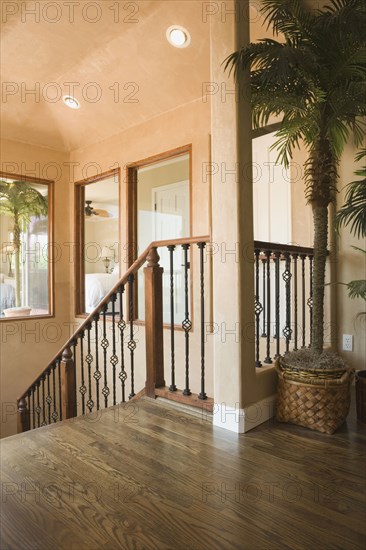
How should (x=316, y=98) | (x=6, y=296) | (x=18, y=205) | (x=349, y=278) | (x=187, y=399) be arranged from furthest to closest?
(x=18, y=205) → (x=6, y=296) → (x=349, y=278) → (x=187, y=399) → (x=316, y=98)

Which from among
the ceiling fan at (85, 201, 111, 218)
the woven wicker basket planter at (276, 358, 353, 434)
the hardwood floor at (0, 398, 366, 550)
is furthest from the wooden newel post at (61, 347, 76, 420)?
the ceiling fan at (85, 201, 111, 218)

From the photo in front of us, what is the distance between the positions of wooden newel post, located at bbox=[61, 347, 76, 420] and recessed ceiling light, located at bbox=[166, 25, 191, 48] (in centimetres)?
291

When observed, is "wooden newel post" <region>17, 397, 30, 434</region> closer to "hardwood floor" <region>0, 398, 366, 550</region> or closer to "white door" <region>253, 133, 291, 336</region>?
"hardwood floor" <region>0, 398, 366, 550</region>

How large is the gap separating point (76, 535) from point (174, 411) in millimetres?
1193

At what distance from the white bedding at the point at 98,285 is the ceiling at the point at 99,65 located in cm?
191

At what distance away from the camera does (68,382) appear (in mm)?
3279

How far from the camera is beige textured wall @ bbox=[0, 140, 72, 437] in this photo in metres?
4.98

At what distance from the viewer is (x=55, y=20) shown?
3.48 metres

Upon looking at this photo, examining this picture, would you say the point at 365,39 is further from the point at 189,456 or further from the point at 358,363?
the point at 189,456

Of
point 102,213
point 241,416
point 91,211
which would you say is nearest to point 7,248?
point 91,211

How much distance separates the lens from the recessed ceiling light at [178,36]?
11.0 feet

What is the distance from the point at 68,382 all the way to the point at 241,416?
178 centimetres

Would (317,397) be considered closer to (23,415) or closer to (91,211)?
(23,415)

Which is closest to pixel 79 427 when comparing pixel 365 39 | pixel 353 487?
pixel 353 487
